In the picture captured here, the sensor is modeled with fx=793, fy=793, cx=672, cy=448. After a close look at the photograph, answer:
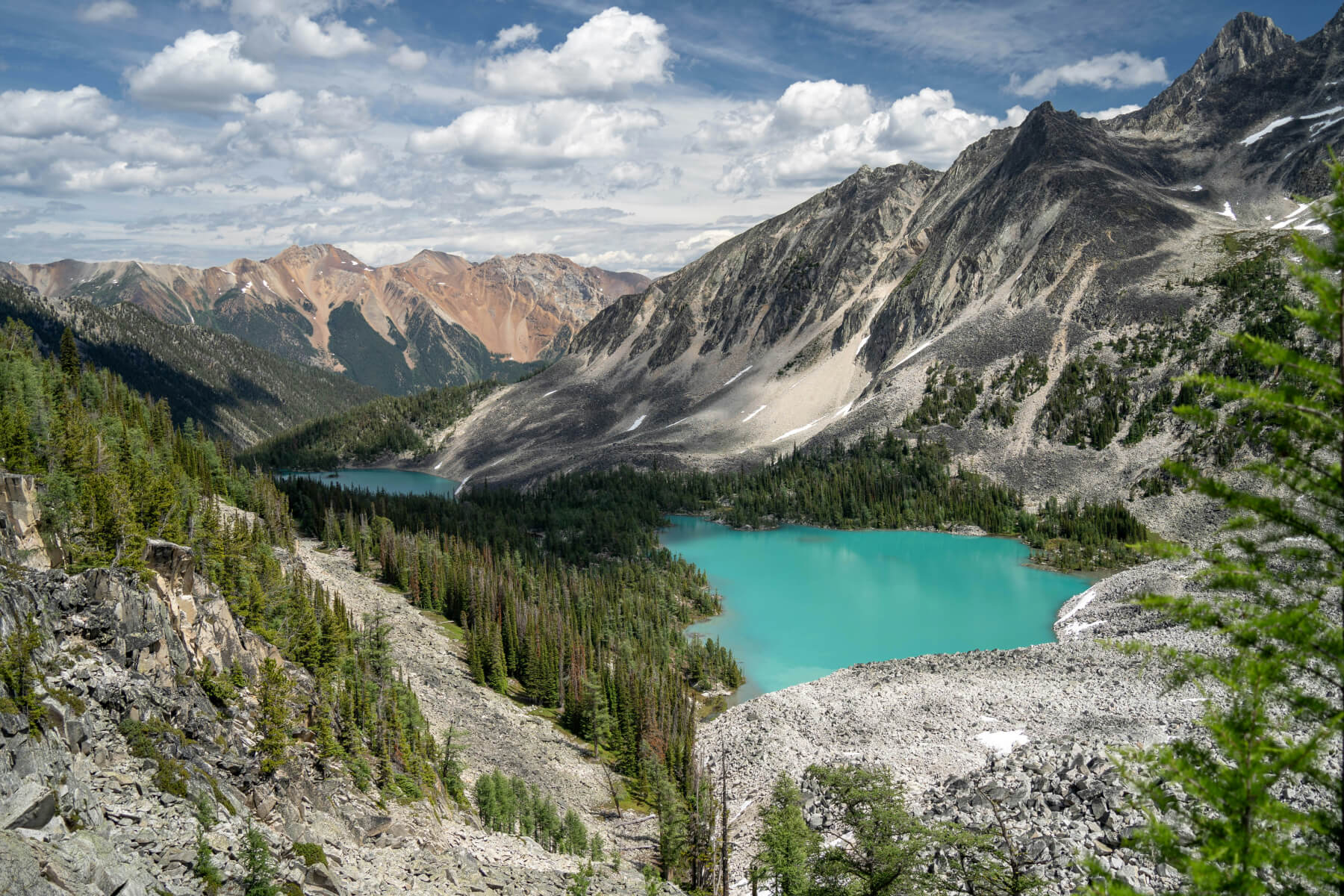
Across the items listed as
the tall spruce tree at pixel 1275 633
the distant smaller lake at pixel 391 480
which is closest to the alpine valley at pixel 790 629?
the tall spruce tree at pixel 1275 633

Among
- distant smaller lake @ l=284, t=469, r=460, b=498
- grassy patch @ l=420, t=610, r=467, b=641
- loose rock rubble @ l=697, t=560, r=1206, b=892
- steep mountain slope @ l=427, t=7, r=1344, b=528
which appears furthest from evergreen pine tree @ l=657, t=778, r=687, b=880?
distant smaller lake @ l=284, t=469, r=460, b=498

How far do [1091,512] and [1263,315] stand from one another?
33103 mm

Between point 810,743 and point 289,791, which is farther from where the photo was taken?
point 810,743

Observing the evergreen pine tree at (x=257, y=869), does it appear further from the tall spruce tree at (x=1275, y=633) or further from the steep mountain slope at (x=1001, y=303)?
the steep mountain slope at (x=1001, y=303)

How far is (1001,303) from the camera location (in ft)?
433

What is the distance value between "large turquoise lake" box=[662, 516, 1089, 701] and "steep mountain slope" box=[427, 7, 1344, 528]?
22.2 metres

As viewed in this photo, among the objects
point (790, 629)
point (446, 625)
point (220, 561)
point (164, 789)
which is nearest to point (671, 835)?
point (164, 789)

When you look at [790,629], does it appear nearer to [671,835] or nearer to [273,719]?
[671,835]

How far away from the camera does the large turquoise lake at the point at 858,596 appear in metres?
64.6

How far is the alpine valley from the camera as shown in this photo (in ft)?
30.5

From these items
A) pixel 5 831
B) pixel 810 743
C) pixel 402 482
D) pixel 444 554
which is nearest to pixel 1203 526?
pixel 810 743

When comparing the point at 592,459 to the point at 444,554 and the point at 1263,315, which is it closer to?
the point at 444,554

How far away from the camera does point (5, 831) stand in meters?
13.1

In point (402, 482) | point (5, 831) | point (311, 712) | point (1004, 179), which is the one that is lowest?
point (402, 482)
